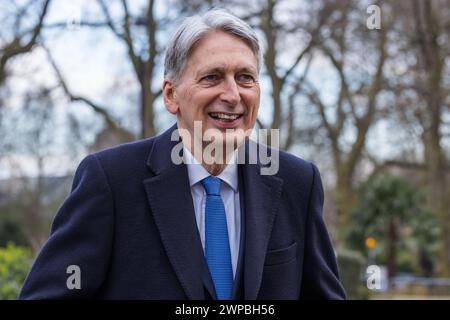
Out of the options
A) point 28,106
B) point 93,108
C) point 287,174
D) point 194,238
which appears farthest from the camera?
point 28,106

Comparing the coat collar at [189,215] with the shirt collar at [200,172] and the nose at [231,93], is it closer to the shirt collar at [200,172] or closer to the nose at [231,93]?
the shirt collar at [200,172]

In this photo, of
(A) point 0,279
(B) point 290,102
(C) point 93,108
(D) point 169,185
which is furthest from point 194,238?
A: (B) point 290,102

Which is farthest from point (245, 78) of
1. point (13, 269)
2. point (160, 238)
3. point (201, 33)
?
point (13, 269)

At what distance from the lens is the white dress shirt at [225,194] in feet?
8.34

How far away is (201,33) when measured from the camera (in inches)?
98.7

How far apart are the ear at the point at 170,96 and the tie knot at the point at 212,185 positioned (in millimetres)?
249

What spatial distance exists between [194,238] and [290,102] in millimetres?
18828

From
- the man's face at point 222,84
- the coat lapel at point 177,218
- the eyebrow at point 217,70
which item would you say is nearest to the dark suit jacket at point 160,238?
the coat lapel at point 177,218

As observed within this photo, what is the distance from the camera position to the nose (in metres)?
2.47

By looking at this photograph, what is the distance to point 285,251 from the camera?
2.56m

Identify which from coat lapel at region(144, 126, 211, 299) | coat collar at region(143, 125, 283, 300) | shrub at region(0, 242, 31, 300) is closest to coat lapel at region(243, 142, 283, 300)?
coat collar at region(143, 125, 283, 300)

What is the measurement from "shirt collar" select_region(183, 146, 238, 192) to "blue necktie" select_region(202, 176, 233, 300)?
0.8 inches
